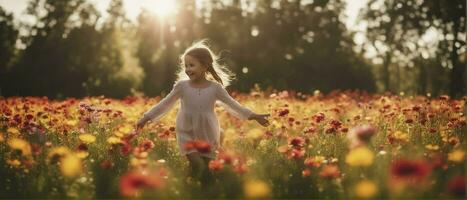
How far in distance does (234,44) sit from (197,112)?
3203 cm

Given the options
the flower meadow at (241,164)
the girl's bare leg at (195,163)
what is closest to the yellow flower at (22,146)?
the flower meadow at (241,164)

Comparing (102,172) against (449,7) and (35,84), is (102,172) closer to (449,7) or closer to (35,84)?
(449,7)

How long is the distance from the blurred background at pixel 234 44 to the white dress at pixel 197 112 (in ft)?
68.3

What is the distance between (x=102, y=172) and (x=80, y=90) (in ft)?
84.8

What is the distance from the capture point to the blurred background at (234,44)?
2800 cm

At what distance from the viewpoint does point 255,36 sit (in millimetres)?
37375

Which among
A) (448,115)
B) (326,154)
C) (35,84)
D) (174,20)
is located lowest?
(326,154)

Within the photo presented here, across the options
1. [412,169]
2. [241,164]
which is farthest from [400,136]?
[412,169]

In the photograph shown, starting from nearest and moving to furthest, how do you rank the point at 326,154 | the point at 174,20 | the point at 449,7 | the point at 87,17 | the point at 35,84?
the point at 326,154 → the point at 449,7 → the point at 35,84 → the point at 87,17 → the point at 174,20

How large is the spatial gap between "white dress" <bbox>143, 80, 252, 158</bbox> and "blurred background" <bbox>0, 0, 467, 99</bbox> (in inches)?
820

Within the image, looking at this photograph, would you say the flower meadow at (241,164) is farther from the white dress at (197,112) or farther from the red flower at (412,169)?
the red flower at (412,169)

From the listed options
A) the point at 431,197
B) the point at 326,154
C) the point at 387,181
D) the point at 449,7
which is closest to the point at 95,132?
the point at 326,154

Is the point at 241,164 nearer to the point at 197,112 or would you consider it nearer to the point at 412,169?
the point at 197,112

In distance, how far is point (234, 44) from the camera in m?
36.8
